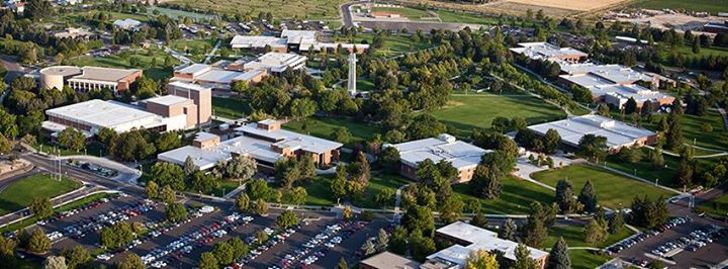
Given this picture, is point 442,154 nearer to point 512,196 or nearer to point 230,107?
point 512,196

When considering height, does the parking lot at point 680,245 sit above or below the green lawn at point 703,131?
below

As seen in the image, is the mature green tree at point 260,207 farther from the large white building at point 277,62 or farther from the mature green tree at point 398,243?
the large white building at point 277,62

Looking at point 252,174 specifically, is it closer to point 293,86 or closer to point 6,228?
point 6,228

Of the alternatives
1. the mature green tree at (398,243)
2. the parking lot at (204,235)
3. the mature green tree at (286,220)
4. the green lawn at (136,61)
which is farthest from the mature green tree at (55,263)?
the green lawn at (136,61)

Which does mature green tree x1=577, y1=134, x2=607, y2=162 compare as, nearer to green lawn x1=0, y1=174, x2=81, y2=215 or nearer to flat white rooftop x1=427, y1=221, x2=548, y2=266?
flat white rooftop x1=427, y1=221, x2=548, y2=266

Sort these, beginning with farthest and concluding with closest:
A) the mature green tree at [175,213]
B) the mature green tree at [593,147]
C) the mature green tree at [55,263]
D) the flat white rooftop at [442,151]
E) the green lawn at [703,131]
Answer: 1. the green lawn at [703,131]
2. the mature green tree at [593,147]
3. the flat white rooftop at [442,151]
4. the mature green tree at [175,213]
5. the mature green tree at [55,263]

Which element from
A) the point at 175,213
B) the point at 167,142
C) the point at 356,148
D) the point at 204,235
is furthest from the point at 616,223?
the point at 167,142
